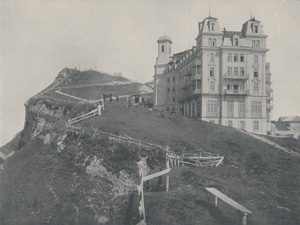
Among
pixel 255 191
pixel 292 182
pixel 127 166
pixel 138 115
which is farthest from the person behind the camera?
pixel 138 115

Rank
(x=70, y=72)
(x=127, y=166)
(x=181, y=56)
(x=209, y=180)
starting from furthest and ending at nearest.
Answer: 1. (x=70, y=72)
2. (x=181, y=56)
3. (x=127, y=166)
4. (x=209, y=180)

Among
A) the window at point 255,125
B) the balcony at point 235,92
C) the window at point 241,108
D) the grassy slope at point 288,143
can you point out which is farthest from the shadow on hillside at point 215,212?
the window at point 255,125

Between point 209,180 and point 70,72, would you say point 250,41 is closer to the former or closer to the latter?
point 209,180

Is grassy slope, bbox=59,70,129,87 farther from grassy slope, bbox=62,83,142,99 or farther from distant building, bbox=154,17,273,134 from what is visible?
distant building, bbox=154,17,273,134

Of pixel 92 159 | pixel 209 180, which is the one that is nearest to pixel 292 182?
pixel 209 180

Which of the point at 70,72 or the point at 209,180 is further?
the point at 70,72

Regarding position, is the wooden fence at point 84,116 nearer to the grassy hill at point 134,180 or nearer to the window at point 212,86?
the grassy hill at point 134,180

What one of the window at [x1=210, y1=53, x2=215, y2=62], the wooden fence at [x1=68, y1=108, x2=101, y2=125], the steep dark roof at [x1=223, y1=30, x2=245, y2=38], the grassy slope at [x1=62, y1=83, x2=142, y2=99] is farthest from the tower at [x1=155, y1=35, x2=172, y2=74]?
the wooden fence at [x1=68, y1=108, x2=101, y2=125]
